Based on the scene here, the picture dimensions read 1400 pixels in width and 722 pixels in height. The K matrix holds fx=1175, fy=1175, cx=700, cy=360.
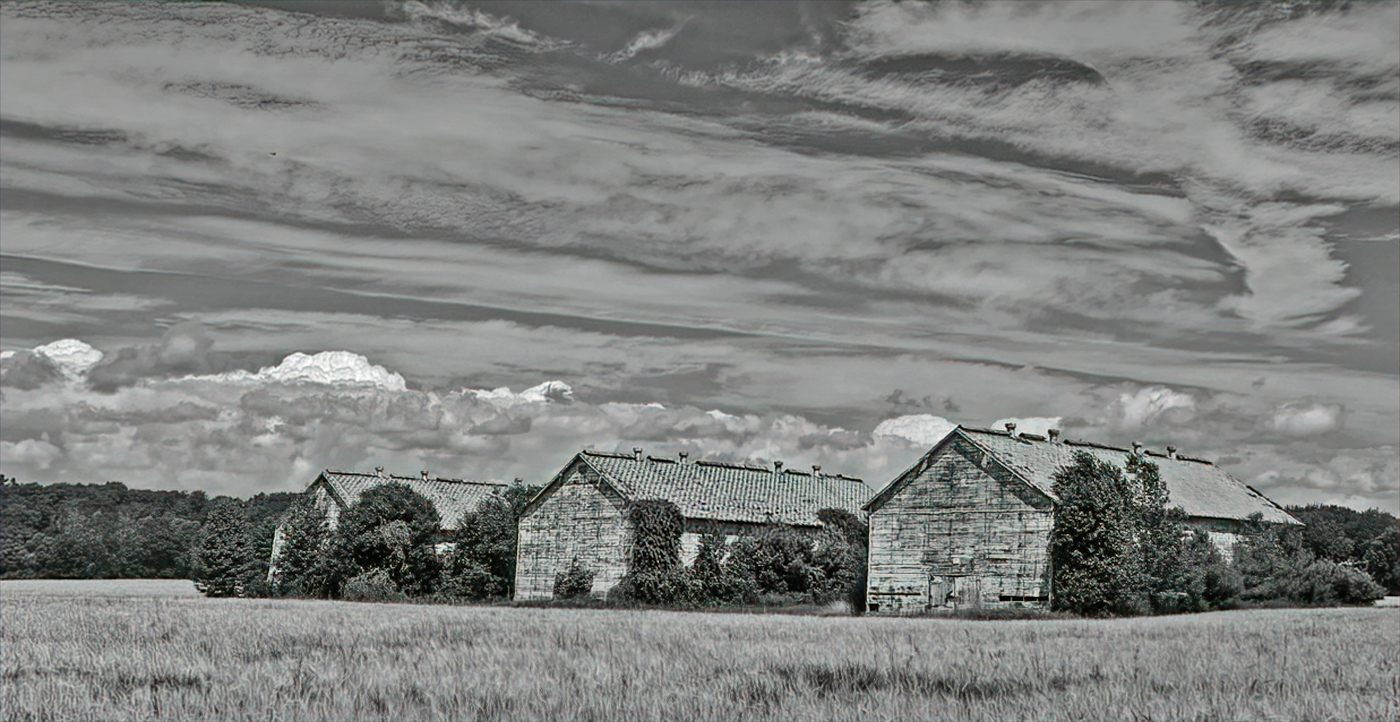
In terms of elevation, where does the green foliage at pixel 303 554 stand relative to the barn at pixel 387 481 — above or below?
below

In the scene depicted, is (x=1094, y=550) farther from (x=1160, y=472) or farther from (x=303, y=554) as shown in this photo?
(x=303, y=554)

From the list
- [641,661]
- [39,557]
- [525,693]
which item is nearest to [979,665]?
[641,661]

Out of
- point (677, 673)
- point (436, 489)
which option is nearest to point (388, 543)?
point (436, 489)

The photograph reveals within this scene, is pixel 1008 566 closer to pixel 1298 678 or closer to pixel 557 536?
pixel 557 536

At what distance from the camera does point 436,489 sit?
83.9 m

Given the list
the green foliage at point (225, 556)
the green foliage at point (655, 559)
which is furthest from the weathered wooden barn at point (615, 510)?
the green foliage at point (225, 556)

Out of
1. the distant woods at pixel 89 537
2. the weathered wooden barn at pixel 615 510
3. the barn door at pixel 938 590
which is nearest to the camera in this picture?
the barn door at pixel 938 590

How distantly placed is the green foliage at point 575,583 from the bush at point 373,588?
804cm

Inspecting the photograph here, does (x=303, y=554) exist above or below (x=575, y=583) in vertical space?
above

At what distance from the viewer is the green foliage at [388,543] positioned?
61.2 meters

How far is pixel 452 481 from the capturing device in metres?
88.6

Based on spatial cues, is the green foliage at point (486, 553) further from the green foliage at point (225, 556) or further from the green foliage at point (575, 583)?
the green foliage at point (225, 556)

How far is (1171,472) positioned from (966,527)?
817 inches

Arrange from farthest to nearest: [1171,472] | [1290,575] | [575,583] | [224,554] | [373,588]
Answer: [224,554] → [1171,472] → [1290,575] → [373,588] → [575,583]
